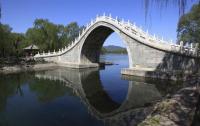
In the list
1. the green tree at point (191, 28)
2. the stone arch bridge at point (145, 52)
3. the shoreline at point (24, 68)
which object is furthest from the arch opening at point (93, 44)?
the green tree at point (191, 28)

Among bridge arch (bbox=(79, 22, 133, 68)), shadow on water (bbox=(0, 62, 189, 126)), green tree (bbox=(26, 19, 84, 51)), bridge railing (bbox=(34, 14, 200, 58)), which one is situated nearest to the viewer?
shadow on water (bbox=(0, 62, 189, 126))

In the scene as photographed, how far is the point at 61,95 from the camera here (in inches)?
840

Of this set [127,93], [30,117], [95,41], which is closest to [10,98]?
[30,117]

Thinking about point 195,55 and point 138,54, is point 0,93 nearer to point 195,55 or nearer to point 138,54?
point 138,54

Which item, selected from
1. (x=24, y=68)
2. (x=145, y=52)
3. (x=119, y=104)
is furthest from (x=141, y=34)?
(x=24, y=68)

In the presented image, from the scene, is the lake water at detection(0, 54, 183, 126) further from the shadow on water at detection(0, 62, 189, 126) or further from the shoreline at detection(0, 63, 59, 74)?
the shoreline at detection(0, 63, 59, 74)

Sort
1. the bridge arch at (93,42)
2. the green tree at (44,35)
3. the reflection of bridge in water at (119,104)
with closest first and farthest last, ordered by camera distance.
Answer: the reflection of bridge in water at (119,104) < the bridge arch at (93,42) < the green tree at (44,35)

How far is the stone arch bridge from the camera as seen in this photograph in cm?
2556

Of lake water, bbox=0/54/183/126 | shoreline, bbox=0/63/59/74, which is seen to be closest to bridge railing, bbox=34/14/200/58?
lake water, bbox=0/54/183/126

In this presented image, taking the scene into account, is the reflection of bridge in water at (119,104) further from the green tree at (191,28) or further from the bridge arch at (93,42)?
the bridge arch at (93,42)

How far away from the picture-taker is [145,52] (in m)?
30.4

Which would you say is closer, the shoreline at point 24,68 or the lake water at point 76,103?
the lake water at point 76,103

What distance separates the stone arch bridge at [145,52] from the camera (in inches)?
1006

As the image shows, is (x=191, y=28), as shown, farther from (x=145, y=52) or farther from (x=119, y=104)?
(x=119, y=104)
